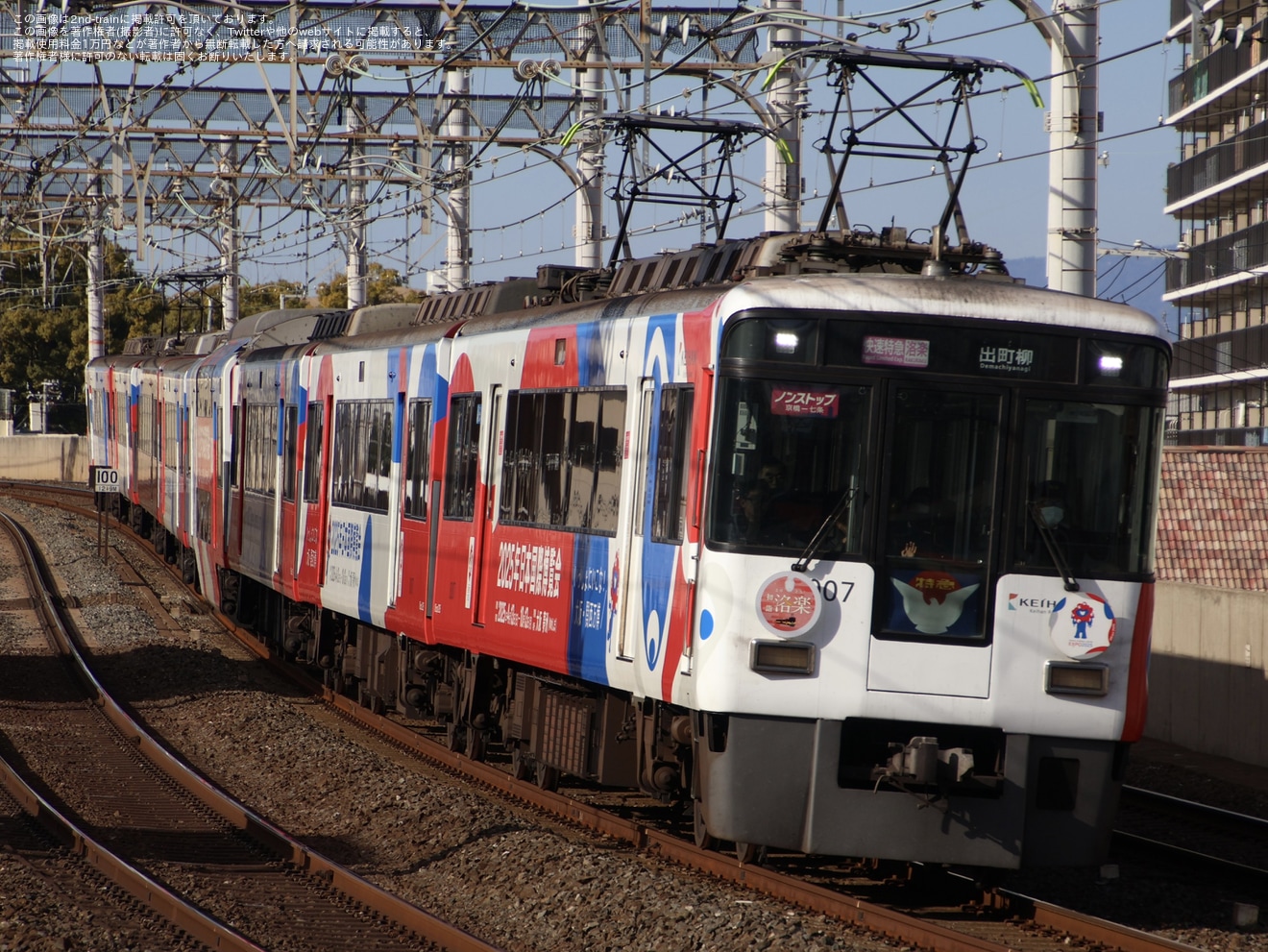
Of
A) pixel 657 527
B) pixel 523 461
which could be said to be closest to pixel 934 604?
pixel 657 527

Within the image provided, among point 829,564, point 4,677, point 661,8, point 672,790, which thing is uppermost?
point 661,8

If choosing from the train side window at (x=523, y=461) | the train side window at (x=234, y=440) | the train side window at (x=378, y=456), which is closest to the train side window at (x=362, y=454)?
the train side window at (x=378, y=456)

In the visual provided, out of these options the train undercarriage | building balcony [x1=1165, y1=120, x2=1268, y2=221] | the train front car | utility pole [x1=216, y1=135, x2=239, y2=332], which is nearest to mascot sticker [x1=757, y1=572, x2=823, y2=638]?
the train front car

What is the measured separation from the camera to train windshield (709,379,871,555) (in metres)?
8.06

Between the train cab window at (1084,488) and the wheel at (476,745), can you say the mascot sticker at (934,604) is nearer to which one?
the train cab window at (1084,488)

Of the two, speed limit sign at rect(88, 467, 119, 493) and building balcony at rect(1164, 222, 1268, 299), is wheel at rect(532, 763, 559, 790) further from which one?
building balcony at rect(1164, 222, 1268, 299)

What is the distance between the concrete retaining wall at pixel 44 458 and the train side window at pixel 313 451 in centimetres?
3954

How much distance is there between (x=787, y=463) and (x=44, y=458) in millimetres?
50248

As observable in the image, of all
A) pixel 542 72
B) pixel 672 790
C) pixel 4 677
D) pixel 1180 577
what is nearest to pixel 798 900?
pixel 672 790

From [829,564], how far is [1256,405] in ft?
159

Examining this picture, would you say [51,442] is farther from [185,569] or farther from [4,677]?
[4,677]

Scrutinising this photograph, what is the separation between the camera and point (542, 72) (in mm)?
22281

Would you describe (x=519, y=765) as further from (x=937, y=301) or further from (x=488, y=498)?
(x=937, y=301)

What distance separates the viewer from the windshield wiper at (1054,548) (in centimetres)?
810
